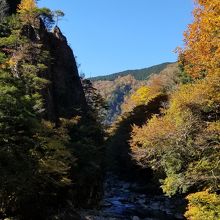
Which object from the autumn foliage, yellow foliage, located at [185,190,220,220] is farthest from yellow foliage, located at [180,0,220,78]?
yellow foliage, located at [185,190,220,220]

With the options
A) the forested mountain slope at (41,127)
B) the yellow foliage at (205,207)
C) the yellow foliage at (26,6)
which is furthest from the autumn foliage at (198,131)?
the yellow foliage at (26,6)

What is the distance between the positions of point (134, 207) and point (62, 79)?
17676 mm

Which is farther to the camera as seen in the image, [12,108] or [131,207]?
[131,207]

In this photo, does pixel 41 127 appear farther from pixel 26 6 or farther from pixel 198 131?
pixel 26 6

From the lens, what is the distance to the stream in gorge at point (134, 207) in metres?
42.3

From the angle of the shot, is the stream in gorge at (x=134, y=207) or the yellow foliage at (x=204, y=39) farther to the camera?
the stream in gorge at (x=134, y=207)

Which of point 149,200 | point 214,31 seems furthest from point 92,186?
point 214,31

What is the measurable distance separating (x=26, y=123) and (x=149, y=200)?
32707 mm

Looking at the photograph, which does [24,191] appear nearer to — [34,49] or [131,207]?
[34,49]

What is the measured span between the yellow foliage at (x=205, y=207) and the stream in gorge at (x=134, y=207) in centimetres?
1566

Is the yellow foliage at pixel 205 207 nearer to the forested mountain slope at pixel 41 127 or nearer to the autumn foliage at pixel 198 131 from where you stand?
the autumn foliage at pixel 198 131

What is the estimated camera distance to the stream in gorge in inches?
1665

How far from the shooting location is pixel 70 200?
1705 inches

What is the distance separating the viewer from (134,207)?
163ft
